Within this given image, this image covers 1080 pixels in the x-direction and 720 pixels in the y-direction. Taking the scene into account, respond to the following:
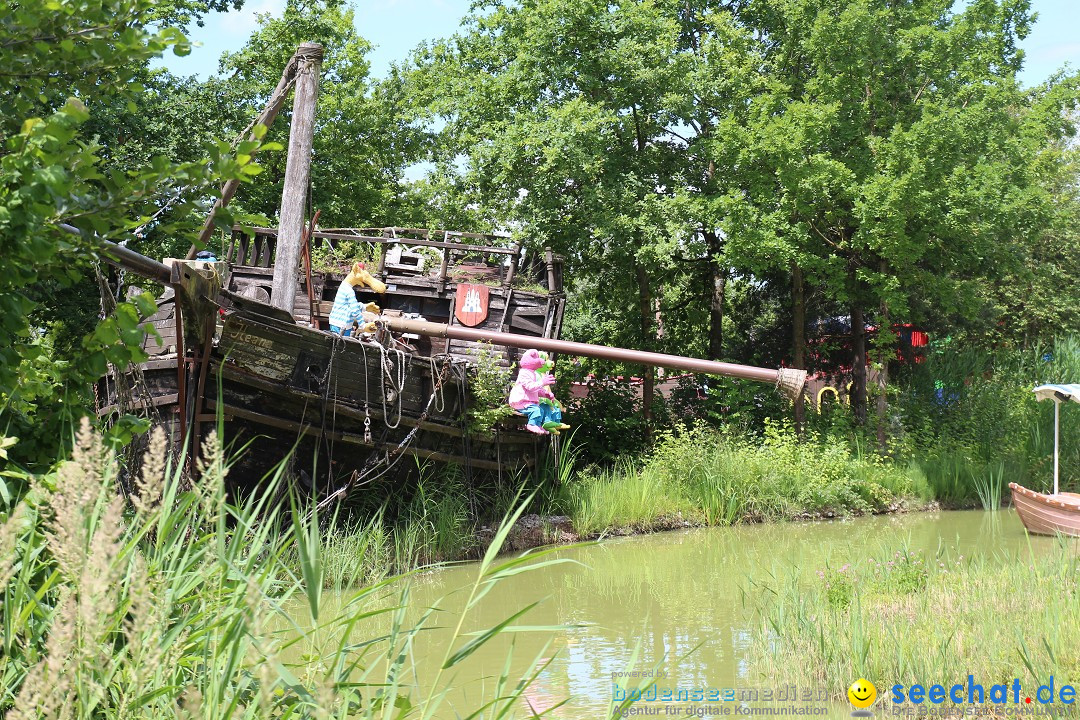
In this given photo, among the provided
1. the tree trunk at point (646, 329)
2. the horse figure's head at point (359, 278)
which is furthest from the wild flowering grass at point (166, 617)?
the tree trunk at point (646, 329)

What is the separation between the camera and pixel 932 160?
48.7 feet

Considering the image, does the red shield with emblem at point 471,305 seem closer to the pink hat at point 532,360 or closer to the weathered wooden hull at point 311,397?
the pink hat at point 532,360

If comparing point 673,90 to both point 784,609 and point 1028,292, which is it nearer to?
point 1028,292

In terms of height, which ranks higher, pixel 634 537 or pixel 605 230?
pixel 605 230

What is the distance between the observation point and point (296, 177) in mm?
9469

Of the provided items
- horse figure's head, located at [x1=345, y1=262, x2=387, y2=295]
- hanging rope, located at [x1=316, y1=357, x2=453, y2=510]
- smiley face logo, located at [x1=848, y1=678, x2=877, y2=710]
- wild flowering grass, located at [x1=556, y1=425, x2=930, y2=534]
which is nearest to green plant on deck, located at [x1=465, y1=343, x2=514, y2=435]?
hanging rope, located at [x1=316, y1=357, x2=453, y2=510]

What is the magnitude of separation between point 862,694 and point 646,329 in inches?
529

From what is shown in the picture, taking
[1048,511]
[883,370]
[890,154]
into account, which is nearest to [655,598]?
[1048,511]

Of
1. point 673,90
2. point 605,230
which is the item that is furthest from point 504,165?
point 673,90

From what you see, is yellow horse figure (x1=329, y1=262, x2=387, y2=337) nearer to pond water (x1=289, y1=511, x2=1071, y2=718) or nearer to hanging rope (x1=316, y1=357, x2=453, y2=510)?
hanging rope (x1=316, y1=357, x2=453, y2=510)

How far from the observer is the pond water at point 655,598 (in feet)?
18.9

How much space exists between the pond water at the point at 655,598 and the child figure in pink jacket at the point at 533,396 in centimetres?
148

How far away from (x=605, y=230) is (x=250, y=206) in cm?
804

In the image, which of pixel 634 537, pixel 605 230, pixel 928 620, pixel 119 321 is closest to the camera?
A: pixel 119 321
